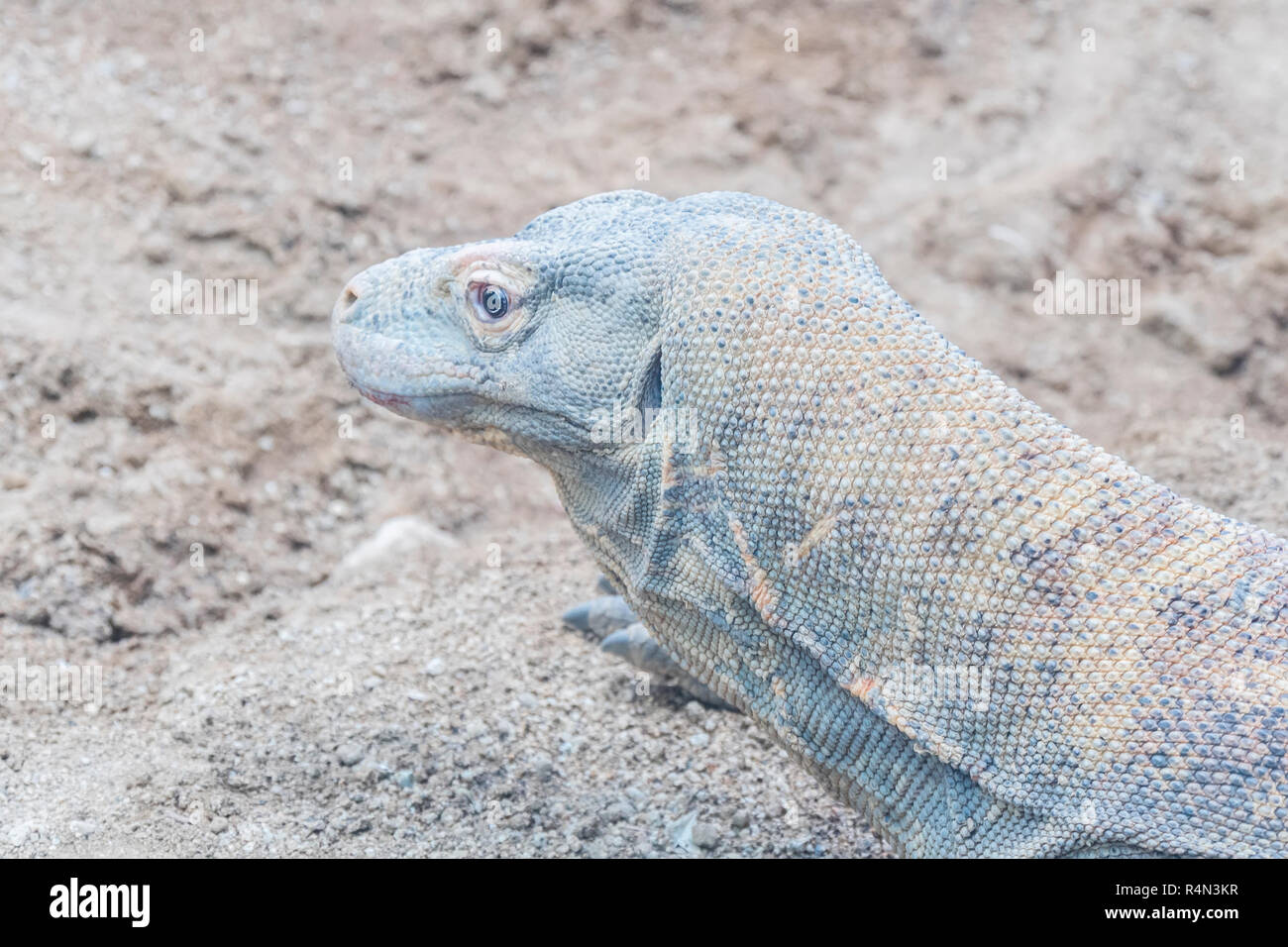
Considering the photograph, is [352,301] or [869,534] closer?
[869,534]

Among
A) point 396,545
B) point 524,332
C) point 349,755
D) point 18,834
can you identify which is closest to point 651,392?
point 524,332

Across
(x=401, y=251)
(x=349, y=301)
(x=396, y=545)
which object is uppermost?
(x=349, y=301)

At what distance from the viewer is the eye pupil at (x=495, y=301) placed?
12.0 feet

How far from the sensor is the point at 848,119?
907cm

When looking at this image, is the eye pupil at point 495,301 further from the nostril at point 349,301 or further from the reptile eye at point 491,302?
the nostril at point 349,301

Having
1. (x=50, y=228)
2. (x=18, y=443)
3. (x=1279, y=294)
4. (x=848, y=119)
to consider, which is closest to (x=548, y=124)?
(x=848, y=119)

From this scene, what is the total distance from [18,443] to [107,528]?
624mm

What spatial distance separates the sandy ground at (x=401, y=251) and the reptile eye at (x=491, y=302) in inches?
67.1

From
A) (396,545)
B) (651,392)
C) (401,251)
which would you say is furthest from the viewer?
(401,251)

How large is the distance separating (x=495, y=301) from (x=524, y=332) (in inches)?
4.6

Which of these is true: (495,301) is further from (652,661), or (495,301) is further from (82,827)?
(82,827)

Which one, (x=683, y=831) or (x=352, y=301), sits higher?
(x=352, y=301)

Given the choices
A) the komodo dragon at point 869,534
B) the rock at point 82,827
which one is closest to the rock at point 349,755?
the rock at point 82,827

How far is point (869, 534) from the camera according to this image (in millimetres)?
3209
